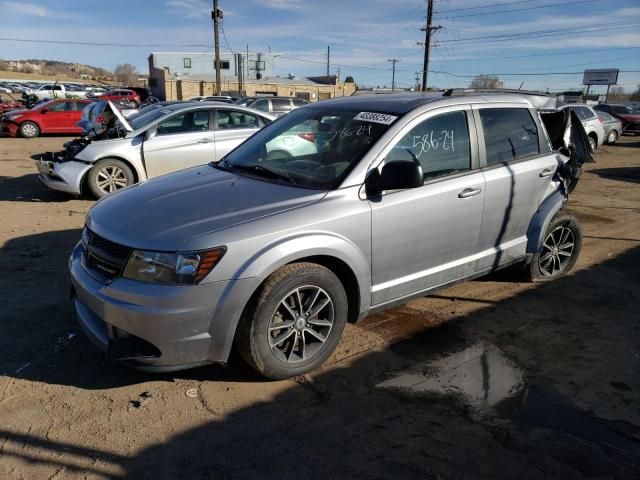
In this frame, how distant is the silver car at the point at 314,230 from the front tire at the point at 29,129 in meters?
18.7

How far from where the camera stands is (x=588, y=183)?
1184cm

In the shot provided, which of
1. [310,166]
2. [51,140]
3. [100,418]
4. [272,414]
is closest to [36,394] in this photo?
[100,418]

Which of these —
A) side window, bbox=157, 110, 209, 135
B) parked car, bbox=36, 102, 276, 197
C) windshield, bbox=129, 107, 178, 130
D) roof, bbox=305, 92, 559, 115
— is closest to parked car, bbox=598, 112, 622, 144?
parked car, bbox=36, 102, 276, 197

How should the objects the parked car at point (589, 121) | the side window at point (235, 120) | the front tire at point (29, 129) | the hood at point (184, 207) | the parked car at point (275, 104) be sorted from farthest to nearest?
the front tire at point (29, 129) → the parked car at point (275, 104) → the parked car at point (589, 121) → the side window at point (235, 120) → the hood at point (184, 207)

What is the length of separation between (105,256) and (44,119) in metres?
20.0

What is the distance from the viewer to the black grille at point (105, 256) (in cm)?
304

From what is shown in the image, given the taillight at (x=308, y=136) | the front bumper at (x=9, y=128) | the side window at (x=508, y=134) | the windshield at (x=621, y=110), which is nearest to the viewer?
the taillight at (x=308, y=136)

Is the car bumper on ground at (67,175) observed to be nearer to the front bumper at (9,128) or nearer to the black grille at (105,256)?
the black grille at (105,256)

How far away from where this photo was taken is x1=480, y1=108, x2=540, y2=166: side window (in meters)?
4.35

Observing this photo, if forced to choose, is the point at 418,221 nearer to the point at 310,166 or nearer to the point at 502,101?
the point at 310,166

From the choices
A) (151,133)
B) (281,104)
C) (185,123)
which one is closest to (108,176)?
(151,133)

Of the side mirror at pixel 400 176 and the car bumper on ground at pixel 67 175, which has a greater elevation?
the side mirror at pixel 400 176

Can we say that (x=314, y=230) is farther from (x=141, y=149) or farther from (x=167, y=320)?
(x=141, y=149)

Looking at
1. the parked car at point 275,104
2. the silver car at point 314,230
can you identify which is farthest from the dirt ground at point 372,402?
the parked car at point 275,104
